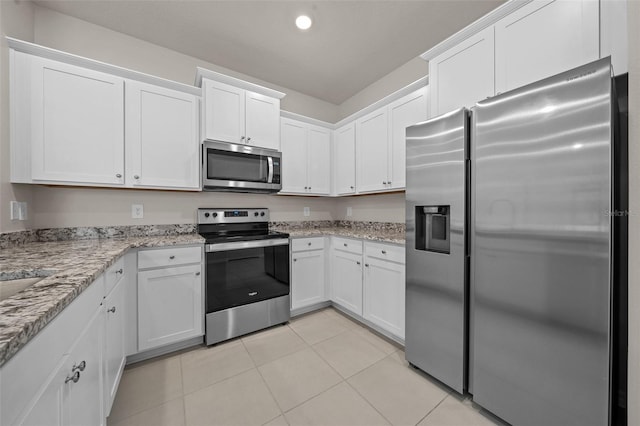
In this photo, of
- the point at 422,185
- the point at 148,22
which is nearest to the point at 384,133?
the point at 422,185

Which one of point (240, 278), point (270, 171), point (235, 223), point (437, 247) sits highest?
point (270, 171)

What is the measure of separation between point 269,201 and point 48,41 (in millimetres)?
2359

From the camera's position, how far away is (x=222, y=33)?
2350 mm

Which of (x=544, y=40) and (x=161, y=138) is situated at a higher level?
(x=544, y=40)

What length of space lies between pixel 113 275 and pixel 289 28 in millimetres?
2409

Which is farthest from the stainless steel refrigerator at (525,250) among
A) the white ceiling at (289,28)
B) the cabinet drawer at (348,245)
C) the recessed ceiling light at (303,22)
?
the recessed ceiling light at (303,22)

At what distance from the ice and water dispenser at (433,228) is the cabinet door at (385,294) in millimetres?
380

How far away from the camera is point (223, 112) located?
240cm

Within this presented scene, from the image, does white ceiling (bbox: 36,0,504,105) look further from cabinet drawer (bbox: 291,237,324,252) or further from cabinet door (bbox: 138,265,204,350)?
cabinet door (bbox: 138,265,204,350)

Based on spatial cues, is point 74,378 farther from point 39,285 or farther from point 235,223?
point 235,223

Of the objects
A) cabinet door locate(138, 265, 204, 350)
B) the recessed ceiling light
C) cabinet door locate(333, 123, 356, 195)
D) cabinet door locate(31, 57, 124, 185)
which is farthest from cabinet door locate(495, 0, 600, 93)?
cabinet door locate(31, 57, 124, 185)

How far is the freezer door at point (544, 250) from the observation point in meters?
1.08

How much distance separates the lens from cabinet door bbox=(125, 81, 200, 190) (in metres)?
2.11

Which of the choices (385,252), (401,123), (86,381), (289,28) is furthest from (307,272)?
(289,28)
